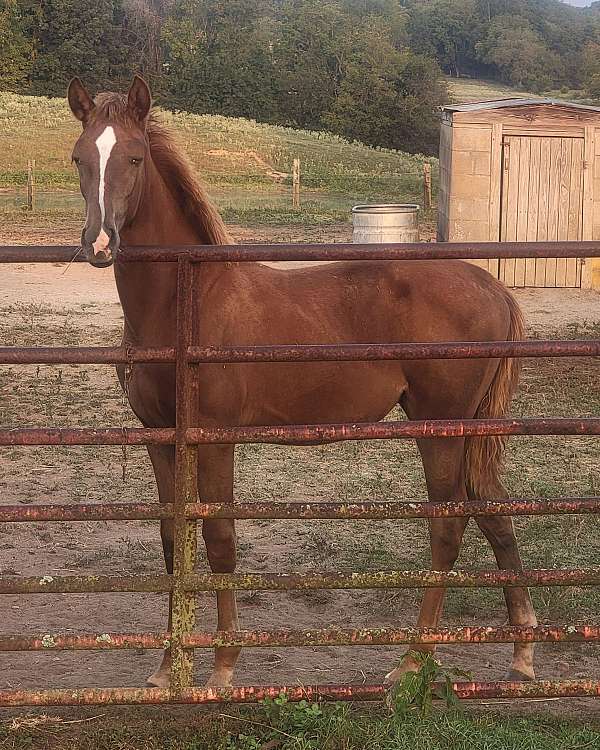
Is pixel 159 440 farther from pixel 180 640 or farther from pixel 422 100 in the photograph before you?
pixel 422 100

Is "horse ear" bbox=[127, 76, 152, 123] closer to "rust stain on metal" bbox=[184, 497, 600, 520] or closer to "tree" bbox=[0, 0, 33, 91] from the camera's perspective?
"rust stain on metal" bbox=[184, 497, 600, 520]

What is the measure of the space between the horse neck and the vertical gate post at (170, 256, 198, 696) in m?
0.74

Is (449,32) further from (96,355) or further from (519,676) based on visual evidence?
(96,355)

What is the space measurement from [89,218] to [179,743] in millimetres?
1701

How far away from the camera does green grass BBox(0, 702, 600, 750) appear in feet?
10.0

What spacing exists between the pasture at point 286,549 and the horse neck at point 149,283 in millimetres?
504

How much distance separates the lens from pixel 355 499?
20.4 ft

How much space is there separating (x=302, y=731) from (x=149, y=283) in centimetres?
169

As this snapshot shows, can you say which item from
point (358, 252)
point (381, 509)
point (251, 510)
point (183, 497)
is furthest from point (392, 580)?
point (358, 252)

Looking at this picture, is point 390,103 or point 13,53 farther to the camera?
point 13,53

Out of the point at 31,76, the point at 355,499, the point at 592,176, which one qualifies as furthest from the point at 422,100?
the point at 355,499

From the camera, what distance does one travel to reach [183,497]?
304 cm

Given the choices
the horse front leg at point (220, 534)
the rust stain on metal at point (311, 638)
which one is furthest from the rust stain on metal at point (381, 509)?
the horse front leg at point (220, 534)

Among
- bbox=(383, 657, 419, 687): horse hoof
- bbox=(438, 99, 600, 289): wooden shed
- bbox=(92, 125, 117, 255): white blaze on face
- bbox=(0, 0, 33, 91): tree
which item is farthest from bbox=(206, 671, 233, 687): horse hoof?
bbox=(0, 0, 33, 91): tree
